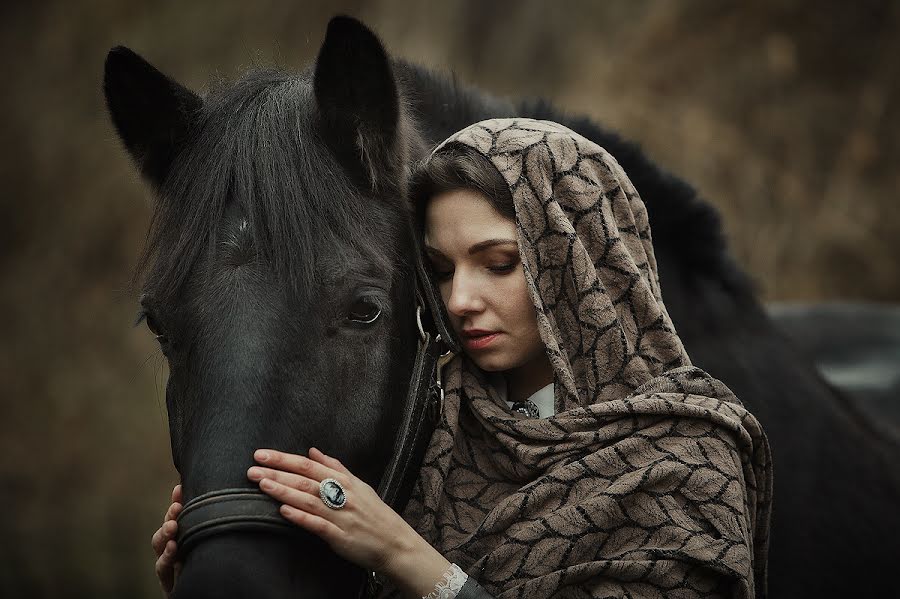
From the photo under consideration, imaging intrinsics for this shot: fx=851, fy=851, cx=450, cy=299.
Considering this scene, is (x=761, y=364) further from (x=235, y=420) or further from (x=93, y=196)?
(x=93, y=196)

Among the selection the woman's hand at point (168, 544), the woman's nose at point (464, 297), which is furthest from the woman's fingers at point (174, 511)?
the woman's nose at point (464, 297)

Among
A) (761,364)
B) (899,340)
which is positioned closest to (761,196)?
(899,340)

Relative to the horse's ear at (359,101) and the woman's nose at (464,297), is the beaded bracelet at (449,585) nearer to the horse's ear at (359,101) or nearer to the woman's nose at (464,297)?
the woman's nose at (464,297)

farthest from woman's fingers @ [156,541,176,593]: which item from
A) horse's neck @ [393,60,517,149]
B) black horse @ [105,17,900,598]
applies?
horse's neck @ [393,60,517,149]

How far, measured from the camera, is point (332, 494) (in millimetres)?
1561

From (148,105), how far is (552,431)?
3.93 feet

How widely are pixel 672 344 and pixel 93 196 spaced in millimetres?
7998

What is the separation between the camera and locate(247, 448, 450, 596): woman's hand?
60.1 inches

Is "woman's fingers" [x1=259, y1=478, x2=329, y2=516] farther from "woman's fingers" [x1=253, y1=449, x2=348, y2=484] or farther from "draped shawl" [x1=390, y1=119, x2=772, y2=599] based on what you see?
"draped shawl" [x1=390, y1=119, x2=772, y2=599]

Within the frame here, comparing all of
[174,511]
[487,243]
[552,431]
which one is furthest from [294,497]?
[487,243]

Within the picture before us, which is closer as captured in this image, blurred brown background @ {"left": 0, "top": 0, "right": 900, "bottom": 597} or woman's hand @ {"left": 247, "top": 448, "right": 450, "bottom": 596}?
woman's hand @ {"left": 247, "top": 448, "right": 450, "bottom": 596}

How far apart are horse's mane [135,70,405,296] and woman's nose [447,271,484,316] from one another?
0.15 m

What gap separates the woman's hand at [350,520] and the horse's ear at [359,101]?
0.67 m

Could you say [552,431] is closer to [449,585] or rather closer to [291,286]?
[449,585]
